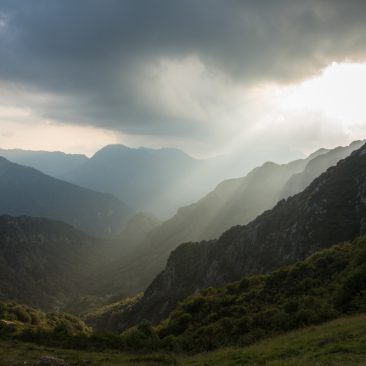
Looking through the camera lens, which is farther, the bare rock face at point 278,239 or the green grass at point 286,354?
the bare rock face at point 278,239

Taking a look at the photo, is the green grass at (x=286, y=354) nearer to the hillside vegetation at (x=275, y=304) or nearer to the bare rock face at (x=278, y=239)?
the hillside vegetation at (x=275, y=304)

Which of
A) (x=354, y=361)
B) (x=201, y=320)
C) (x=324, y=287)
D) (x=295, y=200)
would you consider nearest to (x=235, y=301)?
(x=201, y=320)

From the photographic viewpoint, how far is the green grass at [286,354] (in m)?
18.5

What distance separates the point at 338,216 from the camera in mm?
84938

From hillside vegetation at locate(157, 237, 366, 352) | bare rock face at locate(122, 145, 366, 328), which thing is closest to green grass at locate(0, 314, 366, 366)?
hillside vegetation at locate(157, 237, 366, 352)

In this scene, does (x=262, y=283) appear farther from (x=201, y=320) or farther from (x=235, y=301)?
(x=201, y=320)

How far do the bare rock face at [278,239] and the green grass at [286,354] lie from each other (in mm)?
53562

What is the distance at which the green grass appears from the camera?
60.7 ft

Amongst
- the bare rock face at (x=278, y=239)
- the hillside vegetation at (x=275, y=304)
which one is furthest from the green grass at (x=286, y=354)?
the bare rock face at (x=278, y=239)

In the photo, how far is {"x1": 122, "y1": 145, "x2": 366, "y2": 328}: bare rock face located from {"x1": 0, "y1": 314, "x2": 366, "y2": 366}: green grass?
53562 mm

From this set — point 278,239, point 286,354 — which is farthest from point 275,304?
point 278,239

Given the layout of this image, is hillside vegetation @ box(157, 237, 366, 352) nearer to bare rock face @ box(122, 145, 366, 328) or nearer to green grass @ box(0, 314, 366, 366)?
green grass @ box(0, 314, 366, 366)

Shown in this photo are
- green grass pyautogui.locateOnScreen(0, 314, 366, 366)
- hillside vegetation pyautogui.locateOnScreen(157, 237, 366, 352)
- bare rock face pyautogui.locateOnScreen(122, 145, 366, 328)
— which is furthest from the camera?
bare rock face pyautogui.locateOnScreen(122, 145, 366, 328)

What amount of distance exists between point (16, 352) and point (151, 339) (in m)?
10.5
